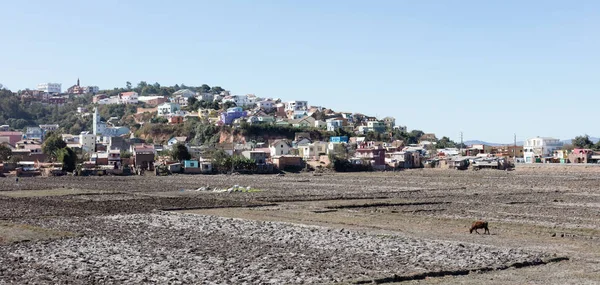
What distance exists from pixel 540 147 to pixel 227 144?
153 ft

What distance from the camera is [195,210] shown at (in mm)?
32000

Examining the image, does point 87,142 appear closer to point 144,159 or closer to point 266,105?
point 144,159

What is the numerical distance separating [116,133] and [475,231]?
117 metres

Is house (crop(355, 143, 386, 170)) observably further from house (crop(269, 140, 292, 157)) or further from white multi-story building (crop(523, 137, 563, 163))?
white multi-story building (crop(523, 137, 563, 163))

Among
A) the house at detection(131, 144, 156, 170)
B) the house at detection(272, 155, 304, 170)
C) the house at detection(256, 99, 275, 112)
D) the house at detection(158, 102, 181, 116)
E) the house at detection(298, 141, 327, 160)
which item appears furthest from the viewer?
the house at detection(256, 99, 275, 112)

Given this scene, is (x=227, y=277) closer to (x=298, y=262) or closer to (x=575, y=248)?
(x=298, y=262)

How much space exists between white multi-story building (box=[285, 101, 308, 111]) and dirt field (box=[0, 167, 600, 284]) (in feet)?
427

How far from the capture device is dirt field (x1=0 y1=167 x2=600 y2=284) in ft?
49.3

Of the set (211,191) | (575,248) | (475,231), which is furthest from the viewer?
(211,191)

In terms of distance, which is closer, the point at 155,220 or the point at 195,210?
the point at 155,220

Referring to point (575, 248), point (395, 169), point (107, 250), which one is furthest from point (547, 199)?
point (395, 169)

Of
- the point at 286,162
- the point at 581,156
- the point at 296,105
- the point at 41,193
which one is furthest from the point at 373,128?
the point at 41,193

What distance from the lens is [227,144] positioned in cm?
10525

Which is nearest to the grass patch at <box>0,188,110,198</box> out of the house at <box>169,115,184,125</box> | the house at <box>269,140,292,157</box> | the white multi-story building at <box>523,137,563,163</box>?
the house at <box>269,140,292,157</box>
